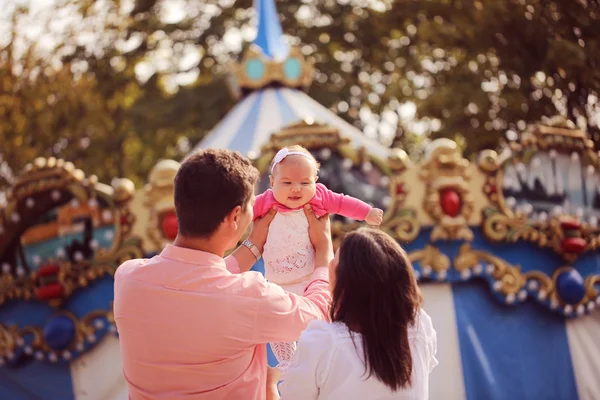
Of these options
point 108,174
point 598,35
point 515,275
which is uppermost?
point 598,35

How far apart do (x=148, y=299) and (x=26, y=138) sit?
36.4 ft

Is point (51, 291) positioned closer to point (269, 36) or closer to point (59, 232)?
point (59, 232)

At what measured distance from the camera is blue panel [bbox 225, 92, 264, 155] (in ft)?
20.0

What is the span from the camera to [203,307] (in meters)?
1.70

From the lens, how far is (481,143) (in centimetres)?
895

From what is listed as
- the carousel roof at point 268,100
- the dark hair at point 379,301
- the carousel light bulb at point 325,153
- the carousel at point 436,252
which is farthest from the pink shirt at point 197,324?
the carousel roof at point 268,100

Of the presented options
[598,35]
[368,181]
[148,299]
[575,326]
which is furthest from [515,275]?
[148,299]

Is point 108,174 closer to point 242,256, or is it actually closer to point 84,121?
point 84,121

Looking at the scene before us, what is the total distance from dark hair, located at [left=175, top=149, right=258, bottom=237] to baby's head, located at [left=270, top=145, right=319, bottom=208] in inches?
14.7

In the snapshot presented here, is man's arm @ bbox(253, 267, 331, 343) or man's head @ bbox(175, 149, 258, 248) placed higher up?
man's head @ bbox(175, 149, 258, 248)

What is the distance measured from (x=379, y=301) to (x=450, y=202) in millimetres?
3273

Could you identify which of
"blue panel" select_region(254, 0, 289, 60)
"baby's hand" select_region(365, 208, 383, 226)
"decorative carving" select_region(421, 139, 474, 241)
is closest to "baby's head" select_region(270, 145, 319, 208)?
"baby's hand" select_region(365, 208, 383, 226)

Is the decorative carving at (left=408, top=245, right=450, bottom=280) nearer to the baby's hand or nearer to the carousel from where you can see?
the carousel

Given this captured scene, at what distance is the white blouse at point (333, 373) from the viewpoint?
1.67 m
